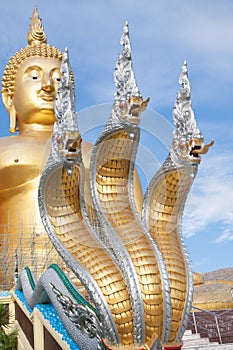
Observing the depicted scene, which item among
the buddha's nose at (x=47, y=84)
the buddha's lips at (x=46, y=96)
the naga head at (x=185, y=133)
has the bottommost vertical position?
the naga head at (x=185, y=133)

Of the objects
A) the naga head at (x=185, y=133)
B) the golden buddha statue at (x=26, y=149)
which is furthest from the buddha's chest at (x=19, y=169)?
the naga head at (x=185, y=133)

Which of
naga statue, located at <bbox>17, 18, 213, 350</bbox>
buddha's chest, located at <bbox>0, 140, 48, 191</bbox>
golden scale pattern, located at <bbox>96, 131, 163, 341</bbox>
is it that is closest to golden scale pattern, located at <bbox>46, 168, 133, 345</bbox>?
naga statue, located at <bbox>17, 18, 213, 350</bbox>

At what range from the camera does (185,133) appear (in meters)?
3.83

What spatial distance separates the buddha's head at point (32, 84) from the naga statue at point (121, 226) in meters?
6.63

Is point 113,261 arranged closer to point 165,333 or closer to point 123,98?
point 165,333

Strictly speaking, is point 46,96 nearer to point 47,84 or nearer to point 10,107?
point 47,84

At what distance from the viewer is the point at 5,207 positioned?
33.4 feet

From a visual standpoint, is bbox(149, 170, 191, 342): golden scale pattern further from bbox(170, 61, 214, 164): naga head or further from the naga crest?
the naga crest

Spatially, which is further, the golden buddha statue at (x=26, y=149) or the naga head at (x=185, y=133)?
the golden buddha statue at (x=26, y=149)

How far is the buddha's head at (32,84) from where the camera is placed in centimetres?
1055

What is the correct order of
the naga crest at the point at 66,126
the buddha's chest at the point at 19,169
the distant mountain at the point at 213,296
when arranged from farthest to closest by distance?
the buddha's chest at the point at 19,169 → the distant mountain at the point at 213,296 → the naga crest at the point at 66,126

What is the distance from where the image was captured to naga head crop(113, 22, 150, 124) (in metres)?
3.82

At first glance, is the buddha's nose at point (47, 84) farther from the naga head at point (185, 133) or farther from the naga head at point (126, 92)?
the naga head at point (185, 133)

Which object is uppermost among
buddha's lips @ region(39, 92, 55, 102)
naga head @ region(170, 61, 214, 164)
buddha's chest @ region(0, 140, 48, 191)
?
buddha's lips @ region(39, 92, 55, 102)
